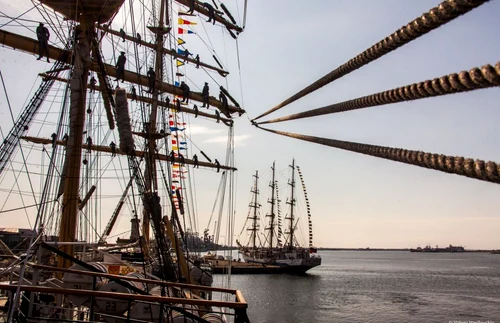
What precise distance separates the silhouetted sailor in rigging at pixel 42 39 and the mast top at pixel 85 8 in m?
0.93

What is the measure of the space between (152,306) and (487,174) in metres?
6.83

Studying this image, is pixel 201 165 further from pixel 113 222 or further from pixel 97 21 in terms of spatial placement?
pixel 97 21

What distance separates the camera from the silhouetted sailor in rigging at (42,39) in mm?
13742

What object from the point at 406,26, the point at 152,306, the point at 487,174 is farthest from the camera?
the point at 152,306

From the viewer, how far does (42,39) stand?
45.2 ft

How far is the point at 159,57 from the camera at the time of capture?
2706 centimetres

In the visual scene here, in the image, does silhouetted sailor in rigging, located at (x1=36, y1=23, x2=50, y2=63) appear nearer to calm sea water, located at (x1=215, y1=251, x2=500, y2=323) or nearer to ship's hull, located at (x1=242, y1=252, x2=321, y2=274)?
calm sea water, located at (x1=215, y1=251, x2=500, y2=323)

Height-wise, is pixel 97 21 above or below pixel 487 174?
above

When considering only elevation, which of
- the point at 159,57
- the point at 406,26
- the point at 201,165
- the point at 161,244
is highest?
the point at 159,57

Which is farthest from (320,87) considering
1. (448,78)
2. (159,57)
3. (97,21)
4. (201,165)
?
(201,165)

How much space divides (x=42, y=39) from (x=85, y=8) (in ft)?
5.41

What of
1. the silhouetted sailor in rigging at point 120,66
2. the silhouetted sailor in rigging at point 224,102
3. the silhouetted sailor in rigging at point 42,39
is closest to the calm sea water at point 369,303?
the silhouetted sailor in rigging at point 224,102

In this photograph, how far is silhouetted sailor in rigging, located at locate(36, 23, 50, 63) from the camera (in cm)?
1374

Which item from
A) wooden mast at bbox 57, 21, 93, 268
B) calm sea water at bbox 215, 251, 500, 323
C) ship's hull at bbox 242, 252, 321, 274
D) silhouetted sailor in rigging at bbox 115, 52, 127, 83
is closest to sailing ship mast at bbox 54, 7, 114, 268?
wooden mast at bbox 57, 21, 93, 268
